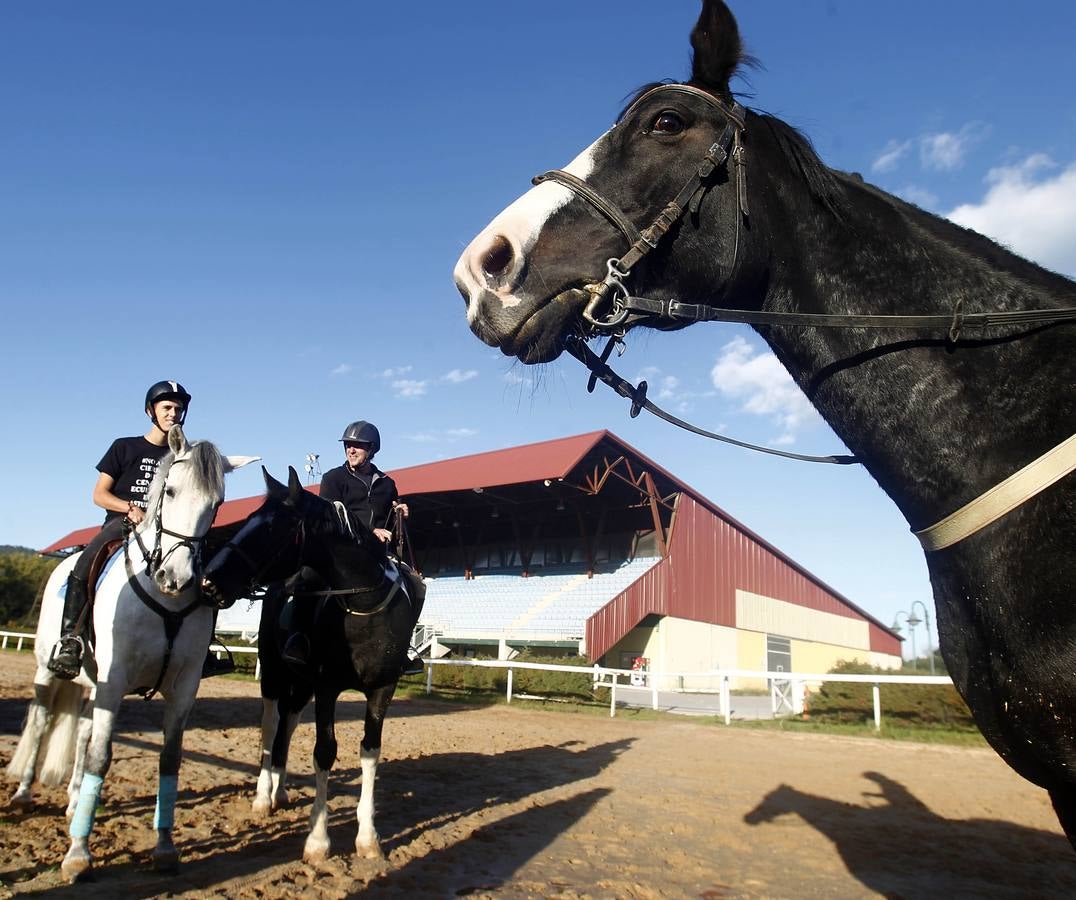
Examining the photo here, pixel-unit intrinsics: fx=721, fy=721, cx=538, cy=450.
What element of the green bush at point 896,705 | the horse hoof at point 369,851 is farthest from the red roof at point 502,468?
the horse hoof at point 369,851

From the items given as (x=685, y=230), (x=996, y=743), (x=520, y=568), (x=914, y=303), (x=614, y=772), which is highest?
(x=520, y=568)

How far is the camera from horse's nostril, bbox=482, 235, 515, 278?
6.73ft

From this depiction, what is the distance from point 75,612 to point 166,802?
1.46 meters

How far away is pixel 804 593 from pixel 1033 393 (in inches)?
1662

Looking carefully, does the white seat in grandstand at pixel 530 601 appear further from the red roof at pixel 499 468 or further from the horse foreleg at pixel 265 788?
the horse foreleg at pixel 265 788

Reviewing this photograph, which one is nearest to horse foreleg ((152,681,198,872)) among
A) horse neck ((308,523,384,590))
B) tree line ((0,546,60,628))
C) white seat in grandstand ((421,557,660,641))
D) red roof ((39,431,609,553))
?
horse neck ((308,523,384,590))

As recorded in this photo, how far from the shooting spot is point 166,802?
184 inches

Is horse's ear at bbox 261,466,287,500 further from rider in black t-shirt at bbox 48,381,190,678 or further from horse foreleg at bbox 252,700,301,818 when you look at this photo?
horse foreleg at bbox 252,700,301,818

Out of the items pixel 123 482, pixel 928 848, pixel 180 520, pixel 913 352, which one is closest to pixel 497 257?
pixel 913 352

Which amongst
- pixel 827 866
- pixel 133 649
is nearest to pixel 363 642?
pixel 133 649

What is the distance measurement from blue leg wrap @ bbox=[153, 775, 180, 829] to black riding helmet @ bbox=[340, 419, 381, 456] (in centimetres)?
318

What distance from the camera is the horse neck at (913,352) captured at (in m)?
1.86

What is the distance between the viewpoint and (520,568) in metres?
33.4

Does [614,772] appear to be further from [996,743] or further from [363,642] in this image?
[996,743]
